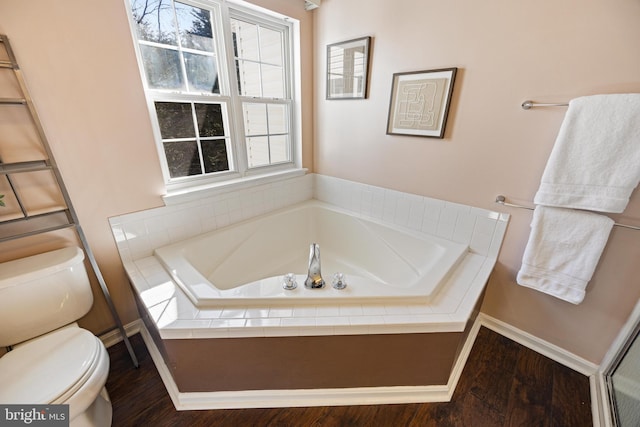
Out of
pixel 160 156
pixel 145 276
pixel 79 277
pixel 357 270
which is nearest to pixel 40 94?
pixel 160 156

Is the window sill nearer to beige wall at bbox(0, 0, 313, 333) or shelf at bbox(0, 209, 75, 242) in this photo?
beige wall at bbox(0, 0, 313, 333)

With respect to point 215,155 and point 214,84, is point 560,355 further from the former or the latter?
point 214,84

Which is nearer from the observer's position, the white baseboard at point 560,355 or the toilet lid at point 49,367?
the toilet lid at point 49,367

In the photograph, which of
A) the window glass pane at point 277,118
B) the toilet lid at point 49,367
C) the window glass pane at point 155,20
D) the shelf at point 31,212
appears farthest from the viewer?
the window glass pane at point 277,118

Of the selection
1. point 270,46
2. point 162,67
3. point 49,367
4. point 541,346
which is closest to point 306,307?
point 49,367

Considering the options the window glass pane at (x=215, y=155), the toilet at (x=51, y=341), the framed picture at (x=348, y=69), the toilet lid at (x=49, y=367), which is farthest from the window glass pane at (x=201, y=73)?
the toilet lid at (x=49, y=367)

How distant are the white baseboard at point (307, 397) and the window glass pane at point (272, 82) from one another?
6.73 feet

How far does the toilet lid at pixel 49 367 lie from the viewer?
0.93m

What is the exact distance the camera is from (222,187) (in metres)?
1.88

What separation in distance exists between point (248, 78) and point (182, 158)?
79cm

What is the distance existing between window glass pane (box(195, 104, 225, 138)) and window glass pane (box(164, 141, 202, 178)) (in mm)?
127

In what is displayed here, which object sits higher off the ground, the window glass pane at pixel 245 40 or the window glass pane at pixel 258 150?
the window glass pane at pixel 245 40

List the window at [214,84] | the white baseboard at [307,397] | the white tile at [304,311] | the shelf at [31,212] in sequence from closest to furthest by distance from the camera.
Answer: the shelf at [31,212], the white tile at [304,311], the white baseboard at [307,397], the window at [214,84]

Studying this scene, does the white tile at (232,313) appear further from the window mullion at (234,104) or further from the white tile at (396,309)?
the window mullion at (234,104)
